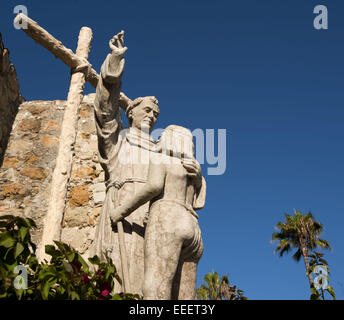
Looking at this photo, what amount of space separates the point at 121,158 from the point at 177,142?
0.89m

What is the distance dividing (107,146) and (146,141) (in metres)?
0.45

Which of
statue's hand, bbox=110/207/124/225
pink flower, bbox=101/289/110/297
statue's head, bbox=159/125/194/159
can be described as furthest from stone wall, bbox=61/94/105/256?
pink flower, bbox=101/289/110/297

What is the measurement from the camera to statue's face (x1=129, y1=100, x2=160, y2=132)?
15.8ft

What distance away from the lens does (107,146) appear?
472 centimetres

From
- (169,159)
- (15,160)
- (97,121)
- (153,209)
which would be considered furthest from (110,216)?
(15,160)

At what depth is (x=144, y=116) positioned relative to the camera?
484 centimetres

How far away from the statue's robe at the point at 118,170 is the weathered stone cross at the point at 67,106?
2.94 meters

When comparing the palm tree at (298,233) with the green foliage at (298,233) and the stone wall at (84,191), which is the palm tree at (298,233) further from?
the stone wall at (84,191)

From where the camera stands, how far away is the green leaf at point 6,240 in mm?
2320

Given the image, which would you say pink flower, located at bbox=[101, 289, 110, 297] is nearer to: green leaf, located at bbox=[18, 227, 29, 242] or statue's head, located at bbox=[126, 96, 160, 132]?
green leaf, located at bbox=[18, 227, 29, 242]

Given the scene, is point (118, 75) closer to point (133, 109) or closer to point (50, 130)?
point (133, 109)

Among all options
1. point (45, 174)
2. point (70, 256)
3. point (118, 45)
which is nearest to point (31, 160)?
point (45, 174)

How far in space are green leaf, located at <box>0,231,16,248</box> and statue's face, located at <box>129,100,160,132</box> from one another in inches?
105

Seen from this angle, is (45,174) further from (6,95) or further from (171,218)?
(171,218)
